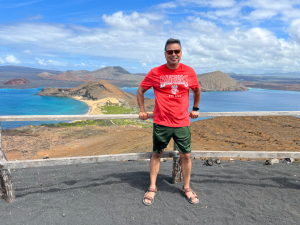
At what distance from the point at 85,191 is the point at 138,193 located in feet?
3.28

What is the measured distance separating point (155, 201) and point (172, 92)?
1.88m

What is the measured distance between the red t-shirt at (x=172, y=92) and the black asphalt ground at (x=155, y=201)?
1.41 metres

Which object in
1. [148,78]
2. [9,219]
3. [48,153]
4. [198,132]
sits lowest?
[48,153]

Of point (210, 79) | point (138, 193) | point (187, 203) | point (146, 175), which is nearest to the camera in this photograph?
point (187, 203)

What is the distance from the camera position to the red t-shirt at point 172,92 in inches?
126

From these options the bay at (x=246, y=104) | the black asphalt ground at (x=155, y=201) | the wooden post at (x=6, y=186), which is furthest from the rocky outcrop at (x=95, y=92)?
the wooden post at (x=6, y=186)

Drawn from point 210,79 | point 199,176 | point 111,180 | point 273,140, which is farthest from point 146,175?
point 210,79

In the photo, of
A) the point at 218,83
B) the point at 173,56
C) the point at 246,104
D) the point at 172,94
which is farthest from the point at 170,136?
the point at 218,83

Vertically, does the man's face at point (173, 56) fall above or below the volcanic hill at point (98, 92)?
above

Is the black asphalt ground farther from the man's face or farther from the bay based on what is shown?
the bay

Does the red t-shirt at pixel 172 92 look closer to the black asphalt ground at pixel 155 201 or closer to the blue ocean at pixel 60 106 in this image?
the black asphalt ground at pixel 155 201

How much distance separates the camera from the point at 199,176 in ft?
14.9

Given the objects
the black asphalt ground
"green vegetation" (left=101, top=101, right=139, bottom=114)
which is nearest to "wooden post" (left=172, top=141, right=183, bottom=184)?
the black asphalt ground

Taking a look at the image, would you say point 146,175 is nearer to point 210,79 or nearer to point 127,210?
point 127,210
